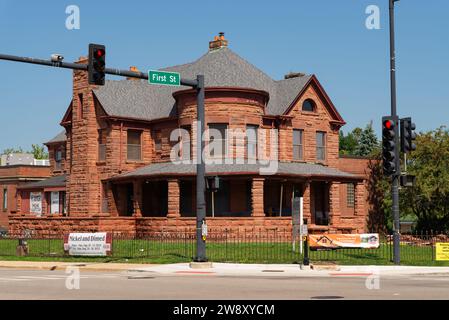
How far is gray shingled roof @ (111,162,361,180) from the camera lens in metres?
45.1

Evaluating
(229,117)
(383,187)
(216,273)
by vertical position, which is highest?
(229,117)

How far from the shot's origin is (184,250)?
36.9m

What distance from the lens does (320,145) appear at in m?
53.2

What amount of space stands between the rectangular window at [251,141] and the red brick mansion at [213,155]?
0.06 metres

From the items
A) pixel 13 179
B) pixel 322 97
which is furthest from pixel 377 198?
pixel 13 179

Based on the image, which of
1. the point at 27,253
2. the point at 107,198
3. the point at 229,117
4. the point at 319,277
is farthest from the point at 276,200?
the point at 319,277

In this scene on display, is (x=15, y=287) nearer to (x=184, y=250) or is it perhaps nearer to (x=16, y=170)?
(x=184, y=250)

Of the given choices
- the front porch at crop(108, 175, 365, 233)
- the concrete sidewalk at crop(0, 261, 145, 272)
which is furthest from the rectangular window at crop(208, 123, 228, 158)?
the concrete sidewalk at crop(0, 261, 145, 272)

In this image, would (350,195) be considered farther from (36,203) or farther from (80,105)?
(36,203)

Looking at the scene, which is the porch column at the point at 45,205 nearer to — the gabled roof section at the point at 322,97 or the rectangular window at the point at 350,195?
the gabled roof section at the point at 322,97

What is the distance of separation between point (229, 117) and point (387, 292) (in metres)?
28.9

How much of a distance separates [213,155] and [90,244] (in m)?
13.2

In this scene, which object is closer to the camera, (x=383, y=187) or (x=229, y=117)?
(x=229, y=117)

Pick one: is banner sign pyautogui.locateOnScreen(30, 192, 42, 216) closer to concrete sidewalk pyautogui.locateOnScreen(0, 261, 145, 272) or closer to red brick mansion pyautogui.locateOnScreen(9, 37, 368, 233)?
red brick mansion pyautogui.locateOnScreen(9, 37, 368, 233)
